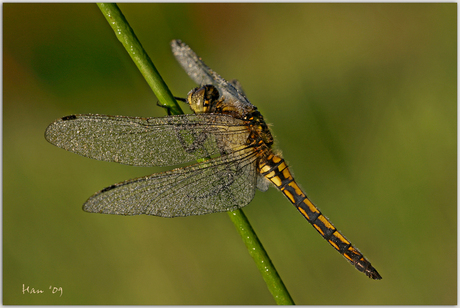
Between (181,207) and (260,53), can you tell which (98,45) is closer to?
Result: (260,53)

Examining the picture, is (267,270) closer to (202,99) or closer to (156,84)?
(156,84)

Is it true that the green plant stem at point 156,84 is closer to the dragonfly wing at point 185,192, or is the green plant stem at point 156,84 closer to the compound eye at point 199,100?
the dragonfly wing at point 185,192

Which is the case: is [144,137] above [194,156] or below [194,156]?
above

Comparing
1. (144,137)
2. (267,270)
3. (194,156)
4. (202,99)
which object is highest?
(202,99)

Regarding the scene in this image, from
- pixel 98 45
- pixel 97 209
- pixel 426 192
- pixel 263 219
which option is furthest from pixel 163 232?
pixel 426 192

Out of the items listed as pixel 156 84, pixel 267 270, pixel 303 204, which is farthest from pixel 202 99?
pixel 267 270

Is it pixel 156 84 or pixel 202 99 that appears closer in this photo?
pixel 156 84
